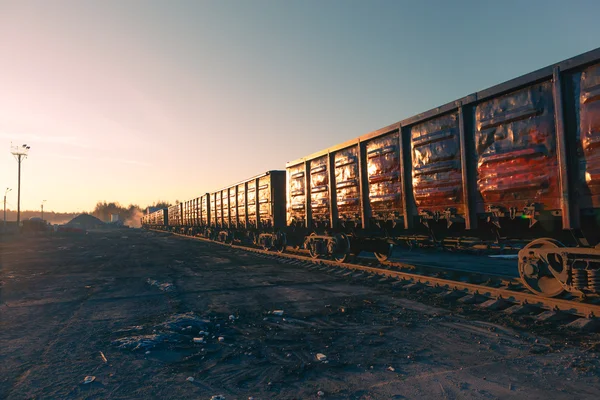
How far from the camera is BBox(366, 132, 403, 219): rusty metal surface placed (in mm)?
7938

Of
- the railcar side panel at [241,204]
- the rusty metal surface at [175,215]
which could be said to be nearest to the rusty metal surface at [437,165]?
the railcar side panel at [241,204]

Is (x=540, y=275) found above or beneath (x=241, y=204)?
beneath

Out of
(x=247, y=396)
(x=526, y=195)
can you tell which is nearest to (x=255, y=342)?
(x=247, y=396)

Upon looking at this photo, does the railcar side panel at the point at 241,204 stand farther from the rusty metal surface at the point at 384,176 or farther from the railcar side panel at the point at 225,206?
the rusty metal surface at the point at 384,176

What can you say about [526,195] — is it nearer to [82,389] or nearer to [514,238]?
[514,238]

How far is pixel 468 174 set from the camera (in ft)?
20.2

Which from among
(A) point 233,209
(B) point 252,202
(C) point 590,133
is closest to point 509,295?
(C) point 590,133

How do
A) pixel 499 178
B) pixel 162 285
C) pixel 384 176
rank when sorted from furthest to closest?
pixel 162 285
pixel 384 176
pixel 499 178

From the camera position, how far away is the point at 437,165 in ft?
22.4

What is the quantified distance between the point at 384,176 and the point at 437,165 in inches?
62.9

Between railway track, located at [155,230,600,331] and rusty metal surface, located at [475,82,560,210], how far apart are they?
141cm

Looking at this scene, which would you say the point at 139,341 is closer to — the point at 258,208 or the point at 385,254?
the point at 385,254

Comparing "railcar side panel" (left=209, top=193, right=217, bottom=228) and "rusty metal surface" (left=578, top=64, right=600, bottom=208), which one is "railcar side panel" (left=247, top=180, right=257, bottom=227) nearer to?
"railcar side panel" (left=209, top=193, right=217, bottom=228)

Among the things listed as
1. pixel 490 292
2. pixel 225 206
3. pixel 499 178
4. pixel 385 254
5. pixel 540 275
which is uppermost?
pixel 225 206
